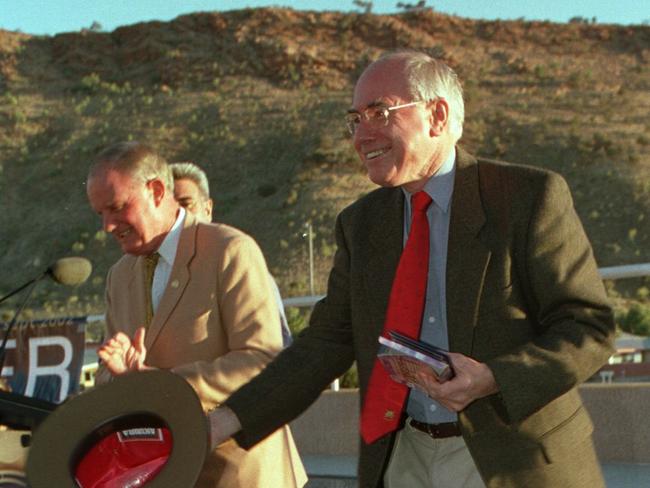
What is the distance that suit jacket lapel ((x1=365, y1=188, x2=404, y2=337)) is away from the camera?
291 centimetres

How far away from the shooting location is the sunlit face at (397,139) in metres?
2.86

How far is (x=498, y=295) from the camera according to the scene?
271 cm

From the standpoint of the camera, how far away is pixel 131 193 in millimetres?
3635

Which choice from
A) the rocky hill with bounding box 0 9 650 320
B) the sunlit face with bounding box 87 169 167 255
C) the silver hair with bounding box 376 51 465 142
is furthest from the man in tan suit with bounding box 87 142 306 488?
the rocky hill with bounding box 0 9 650 320

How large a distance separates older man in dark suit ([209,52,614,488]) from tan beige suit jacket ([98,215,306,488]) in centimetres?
44

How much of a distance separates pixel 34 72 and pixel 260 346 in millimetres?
76004

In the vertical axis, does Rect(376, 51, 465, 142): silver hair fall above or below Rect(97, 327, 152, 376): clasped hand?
above

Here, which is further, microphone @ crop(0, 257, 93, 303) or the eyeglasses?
microphone @ crop(0, 257, 93, 303)

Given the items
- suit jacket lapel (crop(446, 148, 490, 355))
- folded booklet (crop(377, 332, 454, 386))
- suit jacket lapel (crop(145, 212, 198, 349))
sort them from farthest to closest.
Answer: suit jacket lapel (crop(145, 212, 198, 349)), suit jacket lapel (crop(446, 148, 490, 355)), folded booklet (crop(377, 332, 454, 386))

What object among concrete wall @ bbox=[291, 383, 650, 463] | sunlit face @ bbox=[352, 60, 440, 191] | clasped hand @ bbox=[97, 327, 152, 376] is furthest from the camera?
concrete wall @ bbox=[291, 383, 650, 463]

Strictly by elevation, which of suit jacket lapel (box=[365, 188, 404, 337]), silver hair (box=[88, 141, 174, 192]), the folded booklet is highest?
silver hair (box=[88, 141, 174, 192])

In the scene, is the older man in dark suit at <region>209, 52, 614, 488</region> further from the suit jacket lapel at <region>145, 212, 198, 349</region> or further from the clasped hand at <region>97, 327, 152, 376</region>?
the suit jacket lapel at <region>145, 212, 198, 349</region>

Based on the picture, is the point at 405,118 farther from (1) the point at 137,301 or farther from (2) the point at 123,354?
(1) the point at 137,301

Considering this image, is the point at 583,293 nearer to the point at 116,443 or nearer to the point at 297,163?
the point at 116,443
